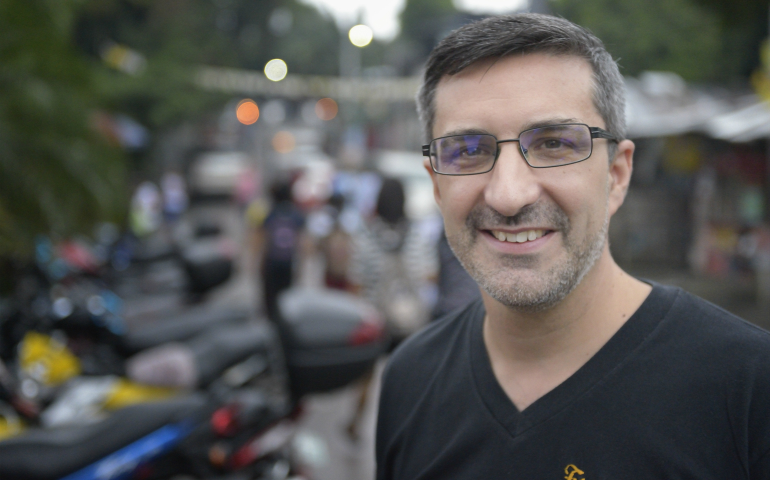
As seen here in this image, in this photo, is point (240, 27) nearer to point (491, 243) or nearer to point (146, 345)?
point (146, 345)

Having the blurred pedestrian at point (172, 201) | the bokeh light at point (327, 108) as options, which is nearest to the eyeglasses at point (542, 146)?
the blurred pedestrian at point (172, 201)

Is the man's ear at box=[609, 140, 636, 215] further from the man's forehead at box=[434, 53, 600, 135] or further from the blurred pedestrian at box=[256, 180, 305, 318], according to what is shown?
the blurred pedestrian at box=[256, 180, 305, 318]

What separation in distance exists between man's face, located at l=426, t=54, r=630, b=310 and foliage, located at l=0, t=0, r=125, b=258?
3.15 meters

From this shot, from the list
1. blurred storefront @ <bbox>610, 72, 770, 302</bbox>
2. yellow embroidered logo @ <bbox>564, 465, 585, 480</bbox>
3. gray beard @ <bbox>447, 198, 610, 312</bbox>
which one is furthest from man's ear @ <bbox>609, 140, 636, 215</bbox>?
blurred storefront @ <bbox>610, 72, 770, 302</bbox>

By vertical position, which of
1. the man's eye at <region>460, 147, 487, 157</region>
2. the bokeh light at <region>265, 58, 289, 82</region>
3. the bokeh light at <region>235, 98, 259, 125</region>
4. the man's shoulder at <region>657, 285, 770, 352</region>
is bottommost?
the man's shoulder at <region>657, 285, 770, 352</region>

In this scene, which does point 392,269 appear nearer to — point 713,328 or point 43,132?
point 43,132

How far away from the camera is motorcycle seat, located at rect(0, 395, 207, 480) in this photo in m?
2.41

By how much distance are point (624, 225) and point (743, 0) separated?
20.5ft

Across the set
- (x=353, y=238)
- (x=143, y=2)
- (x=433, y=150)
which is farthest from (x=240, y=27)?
(x=433, y=150)

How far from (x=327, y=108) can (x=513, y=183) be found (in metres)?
44.3

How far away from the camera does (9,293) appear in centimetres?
414

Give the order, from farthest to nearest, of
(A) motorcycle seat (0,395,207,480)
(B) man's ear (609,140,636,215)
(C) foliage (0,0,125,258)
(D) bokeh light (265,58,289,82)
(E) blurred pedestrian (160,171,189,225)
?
(D) bokeh light (265,58,289,82)
(E) blurred pedestrian (160,171,189,225)
(C) foliage (0,0,125,258)
(A) motorcycle seat (0,395,207,480)
(B) man's ear (609,140,636,215)

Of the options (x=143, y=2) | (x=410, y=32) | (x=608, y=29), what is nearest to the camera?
(x=143, y=2)

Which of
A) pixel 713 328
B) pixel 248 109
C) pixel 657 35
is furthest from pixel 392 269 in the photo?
pixel 248 109
